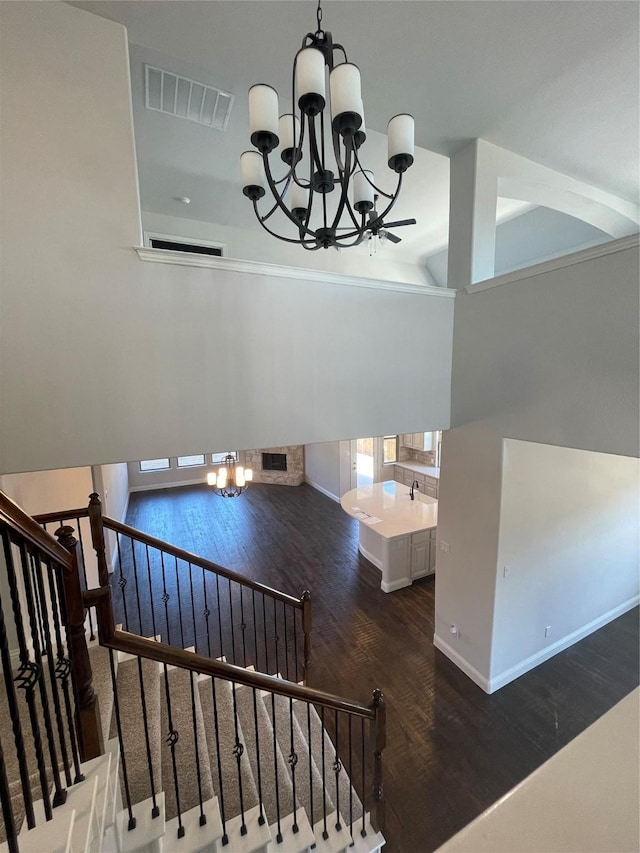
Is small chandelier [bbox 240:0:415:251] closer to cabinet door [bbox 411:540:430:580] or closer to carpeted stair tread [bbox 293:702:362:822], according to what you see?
carpeted stair tread [bbox 293:702:362:822]

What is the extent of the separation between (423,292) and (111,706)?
154 inches

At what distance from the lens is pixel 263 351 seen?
274 centimetres

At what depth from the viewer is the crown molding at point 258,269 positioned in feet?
7.75

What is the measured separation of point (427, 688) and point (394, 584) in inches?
65.2

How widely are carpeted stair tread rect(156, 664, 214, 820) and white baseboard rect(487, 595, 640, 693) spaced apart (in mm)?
2812

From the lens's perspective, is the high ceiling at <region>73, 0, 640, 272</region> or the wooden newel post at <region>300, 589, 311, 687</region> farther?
the wooden newel post at <region>300, 589, 311, 687</region>

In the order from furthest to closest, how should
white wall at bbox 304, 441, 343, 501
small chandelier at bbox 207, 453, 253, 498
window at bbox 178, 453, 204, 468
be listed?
window at bbox 178, 453, 204, 468 → white wall at bbox 304, 441, 343, 501 → small chandelier at bbox 207, 453, 253, 498

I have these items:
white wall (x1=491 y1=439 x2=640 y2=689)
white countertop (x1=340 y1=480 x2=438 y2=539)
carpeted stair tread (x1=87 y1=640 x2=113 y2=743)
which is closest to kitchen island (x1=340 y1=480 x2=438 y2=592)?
white countertop (x1=340 y1=480 x2=438 y2=539)

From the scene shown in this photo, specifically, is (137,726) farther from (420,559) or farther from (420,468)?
(420,468)

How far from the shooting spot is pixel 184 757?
7.22ft

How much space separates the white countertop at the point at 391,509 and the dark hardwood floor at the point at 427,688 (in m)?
0.89

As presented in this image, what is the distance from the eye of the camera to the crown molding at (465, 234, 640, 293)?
7.59 ft

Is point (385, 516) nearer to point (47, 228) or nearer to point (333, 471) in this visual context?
point (333, 471)

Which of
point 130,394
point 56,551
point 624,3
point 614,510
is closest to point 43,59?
point 130,394
